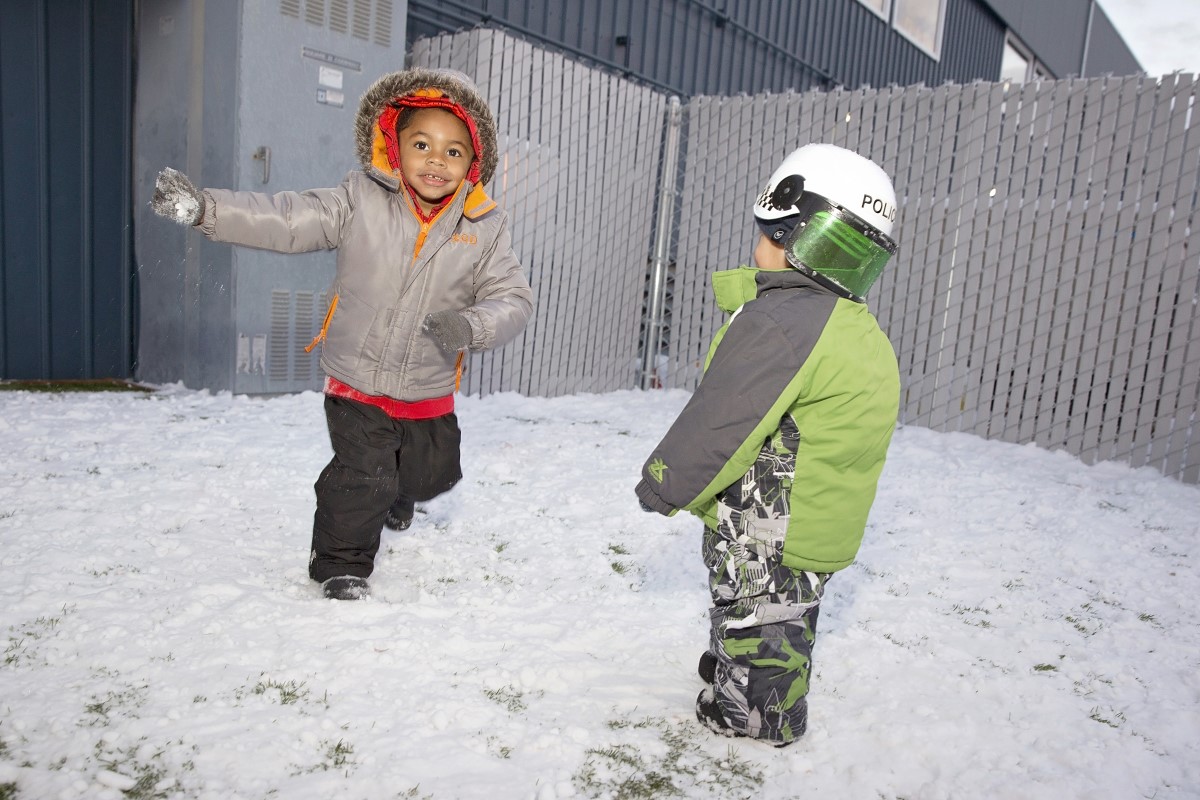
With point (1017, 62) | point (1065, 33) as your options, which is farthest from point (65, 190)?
point (1065, 33)

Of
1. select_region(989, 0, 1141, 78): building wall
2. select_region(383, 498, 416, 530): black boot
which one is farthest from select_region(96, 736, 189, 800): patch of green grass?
select_region(989, 0, 1141, 78): building wall

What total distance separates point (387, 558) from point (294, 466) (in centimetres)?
132

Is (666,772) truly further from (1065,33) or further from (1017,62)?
(1065,33)

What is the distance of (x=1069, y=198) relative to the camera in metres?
6.64

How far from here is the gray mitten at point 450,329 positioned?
8.68 feet

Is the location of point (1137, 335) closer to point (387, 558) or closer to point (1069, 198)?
point (1069, 198)

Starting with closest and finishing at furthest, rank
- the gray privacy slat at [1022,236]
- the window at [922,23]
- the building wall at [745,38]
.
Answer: the gray privacy slat at [1022,236] → the building wall at [745,38] → the window at [922,23]

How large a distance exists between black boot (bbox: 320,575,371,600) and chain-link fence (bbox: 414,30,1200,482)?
13.9ft

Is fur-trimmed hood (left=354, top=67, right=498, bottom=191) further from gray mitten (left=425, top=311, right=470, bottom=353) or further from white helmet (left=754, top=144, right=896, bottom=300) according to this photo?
white helmet (left=754, top=144, right=896, bottom=300)

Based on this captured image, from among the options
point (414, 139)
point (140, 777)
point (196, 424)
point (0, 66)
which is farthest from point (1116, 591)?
point (0, 66)

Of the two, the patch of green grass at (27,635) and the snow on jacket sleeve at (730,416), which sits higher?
the snow on jacket sleeve at (730,416)

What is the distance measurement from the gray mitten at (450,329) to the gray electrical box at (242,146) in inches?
143

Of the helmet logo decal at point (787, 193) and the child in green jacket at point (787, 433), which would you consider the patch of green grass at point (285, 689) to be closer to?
the child in green jacket at point (787, 433)

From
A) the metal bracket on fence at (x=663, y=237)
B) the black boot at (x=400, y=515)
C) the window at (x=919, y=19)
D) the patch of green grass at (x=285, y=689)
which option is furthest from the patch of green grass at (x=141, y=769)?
the window at (x=919, y=19)
